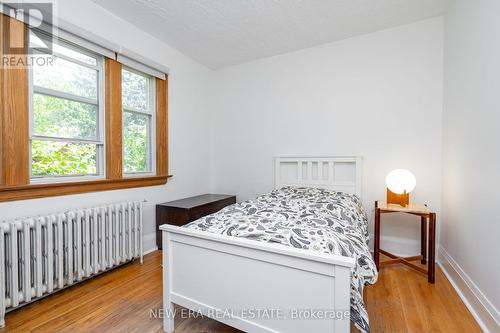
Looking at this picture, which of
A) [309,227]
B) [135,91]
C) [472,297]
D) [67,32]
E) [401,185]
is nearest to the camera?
[309,227]

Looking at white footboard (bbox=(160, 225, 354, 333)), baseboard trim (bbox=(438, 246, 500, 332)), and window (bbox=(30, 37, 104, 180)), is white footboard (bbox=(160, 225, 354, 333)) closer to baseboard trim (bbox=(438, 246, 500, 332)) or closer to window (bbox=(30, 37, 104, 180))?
baseboard trim (bbox=(438, 246, 500, 332))

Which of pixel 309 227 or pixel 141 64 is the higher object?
pixel 141 64

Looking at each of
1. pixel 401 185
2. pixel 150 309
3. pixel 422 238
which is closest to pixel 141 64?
pixel 150 309

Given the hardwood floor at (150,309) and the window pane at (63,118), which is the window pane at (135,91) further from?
the hardwood floor at (150,309)

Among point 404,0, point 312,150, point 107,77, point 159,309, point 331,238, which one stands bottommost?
point 159,309

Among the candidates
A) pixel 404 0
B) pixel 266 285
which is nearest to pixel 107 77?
pixel 266 285

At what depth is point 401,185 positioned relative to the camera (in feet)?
6.97

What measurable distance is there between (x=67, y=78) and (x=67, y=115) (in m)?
0.31

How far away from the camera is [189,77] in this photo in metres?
3.20

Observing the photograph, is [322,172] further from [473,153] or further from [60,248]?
[60,248]

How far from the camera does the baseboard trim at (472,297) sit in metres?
1.36

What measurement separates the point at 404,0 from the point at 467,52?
71 cm

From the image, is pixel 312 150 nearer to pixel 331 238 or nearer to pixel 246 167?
pixel 246 167

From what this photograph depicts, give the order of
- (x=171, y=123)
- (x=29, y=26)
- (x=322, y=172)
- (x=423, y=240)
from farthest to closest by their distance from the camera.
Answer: (x=171, y=123), (x=322, y=172), (x=423, y=240), (x=29, y=26)
